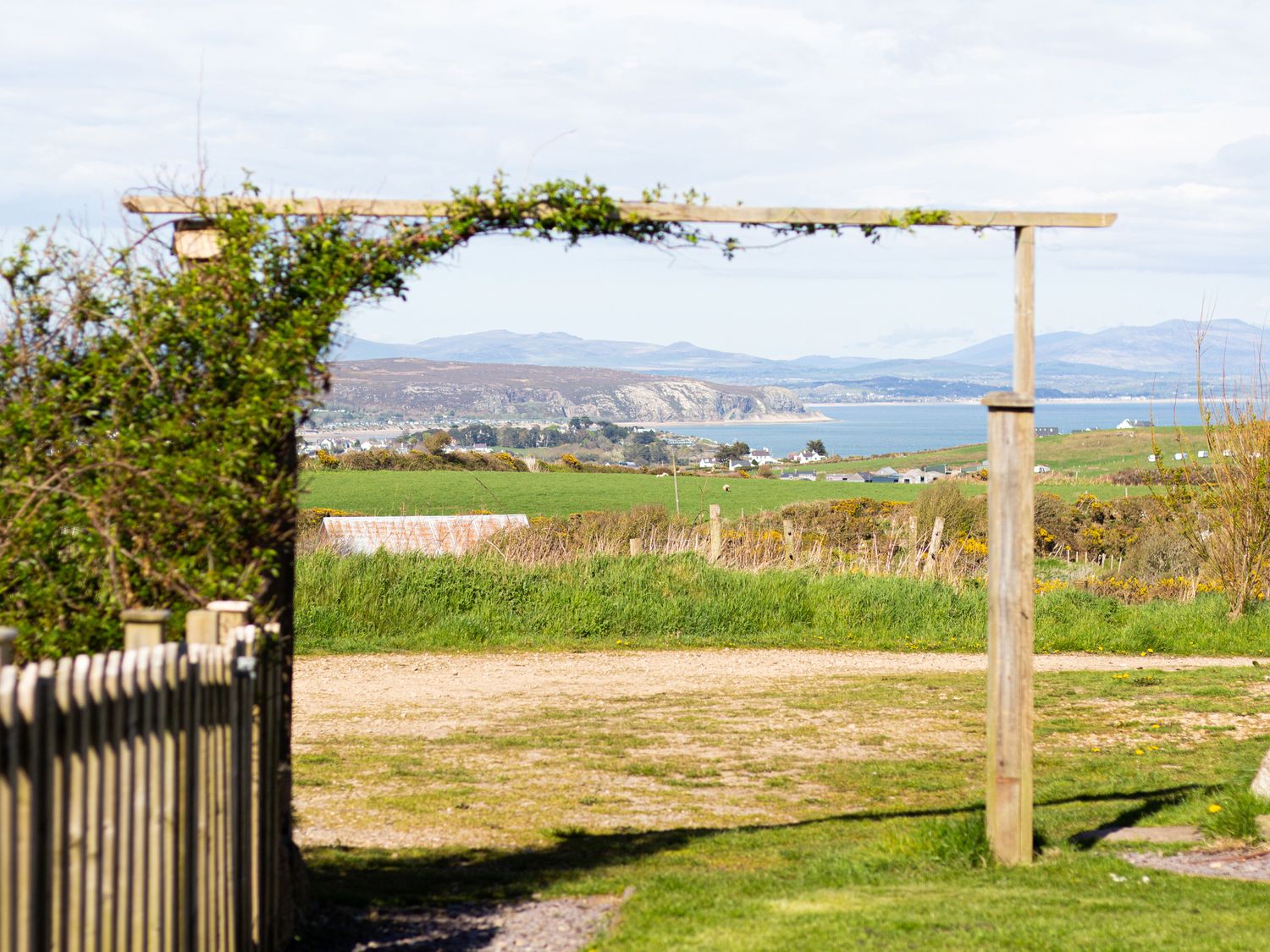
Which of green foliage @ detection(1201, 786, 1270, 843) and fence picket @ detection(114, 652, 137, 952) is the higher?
fence picket @ detection(114, 652, 137, 952)

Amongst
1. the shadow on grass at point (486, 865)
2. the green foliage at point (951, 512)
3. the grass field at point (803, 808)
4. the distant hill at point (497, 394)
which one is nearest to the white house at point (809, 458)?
the distant hill at point (497, 394)

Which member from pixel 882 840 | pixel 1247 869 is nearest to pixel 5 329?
pixel 882 840

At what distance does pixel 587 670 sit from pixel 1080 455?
55092 mm

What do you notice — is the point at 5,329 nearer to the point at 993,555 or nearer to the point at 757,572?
the point at 993,555

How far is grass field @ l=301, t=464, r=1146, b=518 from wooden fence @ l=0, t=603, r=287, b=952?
33.2 metres

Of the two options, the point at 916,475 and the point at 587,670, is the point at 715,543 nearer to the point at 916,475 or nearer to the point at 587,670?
the point at 587,670

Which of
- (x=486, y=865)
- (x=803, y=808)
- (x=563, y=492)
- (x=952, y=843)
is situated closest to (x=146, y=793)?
(x=486, y=865)

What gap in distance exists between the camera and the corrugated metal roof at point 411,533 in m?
21.3

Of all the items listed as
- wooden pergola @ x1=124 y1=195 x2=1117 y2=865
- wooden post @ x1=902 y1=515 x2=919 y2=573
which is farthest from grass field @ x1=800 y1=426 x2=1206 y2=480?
wooden pergola @ x1=124 y1=195 x2=1117 y2=865

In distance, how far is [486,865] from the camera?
7.16 m

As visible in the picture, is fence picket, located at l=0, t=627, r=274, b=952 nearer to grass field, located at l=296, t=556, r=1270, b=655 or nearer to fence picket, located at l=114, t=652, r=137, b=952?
fence picket, located at l=114, t=652, r=137, b=952

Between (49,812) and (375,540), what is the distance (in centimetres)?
2168

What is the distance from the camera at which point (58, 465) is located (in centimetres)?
546

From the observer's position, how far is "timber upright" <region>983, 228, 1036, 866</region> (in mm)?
6609
